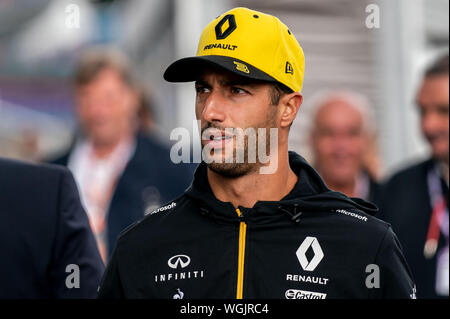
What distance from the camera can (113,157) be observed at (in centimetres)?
608

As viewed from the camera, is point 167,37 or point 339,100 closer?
point 339,100

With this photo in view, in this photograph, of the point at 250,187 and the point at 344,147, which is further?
the point at 344,147

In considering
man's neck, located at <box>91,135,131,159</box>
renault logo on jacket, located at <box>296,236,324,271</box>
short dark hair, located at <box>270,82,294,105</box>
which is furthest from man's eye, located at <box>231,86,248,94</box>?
man's neck, located at <box>91,135,131,159</box>

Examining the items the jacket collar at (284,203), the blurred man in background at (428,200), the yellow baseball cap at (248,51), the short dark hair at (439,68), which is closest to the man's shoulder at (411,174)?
the blurred man in background at (428,200)

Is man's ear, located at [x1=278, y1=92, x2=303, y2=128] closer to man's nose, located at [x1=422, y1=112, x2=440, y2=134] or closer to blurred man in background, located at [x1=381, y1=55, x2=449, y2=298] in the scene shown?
blurred man in background, located at [x1=381, y1=55, x2=449, y2=298]

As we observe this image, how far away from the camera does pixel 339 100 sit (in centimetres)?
660

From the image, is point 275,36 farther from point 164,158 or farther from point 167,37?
point 167,37

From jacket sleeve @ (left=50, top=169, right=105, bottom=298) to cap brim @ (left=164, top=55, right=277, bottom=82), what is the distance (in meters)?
0.67

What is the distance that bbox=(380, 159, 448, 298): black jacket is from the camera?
522cm

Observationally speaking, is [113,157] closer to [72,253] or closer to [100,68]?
[100,68]

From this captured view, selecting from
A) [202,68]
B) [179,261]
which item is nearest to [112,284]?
[179,261]

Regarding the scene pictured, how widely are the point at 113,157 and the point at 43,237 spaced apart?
2682 millimetres
